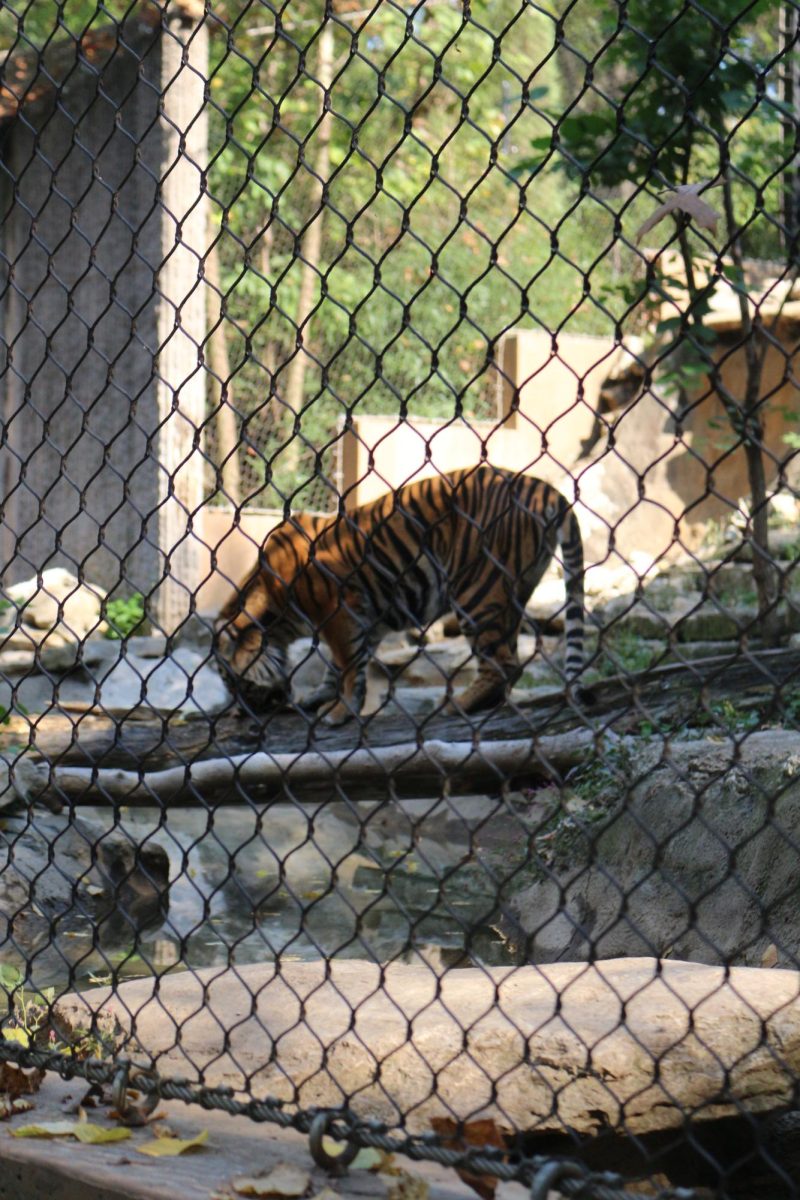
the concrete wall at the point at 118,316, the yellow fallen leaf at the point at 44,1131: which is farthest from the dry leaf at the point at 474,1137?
the concrete wall at the point at 118,316

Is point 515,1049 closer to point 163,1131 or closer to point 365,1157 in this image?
point 365,1157

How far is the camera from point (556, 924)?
4898 millimetres

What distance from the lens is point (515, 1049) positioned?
2.48 meters

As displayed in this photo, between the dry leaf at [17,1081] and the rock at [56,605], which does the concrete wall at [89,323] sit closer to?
the rock at [56,605]

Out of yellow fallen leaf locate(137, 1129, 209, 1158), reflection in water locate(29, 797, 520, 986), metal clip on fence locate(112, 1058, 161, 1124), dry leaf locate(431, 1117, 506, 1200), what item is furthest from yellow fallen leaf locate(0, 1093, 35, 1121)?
reflection in water locate(29, 797, 520, 986)

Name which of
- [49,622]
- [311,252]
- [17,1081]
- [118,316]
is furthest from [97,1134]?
[311,252]

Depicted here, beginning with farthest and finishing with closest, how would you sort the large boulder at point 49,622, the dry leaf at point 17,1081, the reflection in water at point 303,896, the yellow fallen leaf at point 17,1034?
the large boulder at point 49,622 → the reflection in water at point 303,896 → the yellow fallen leaf at point 17,1034 → the dry leaf at point 17,1081

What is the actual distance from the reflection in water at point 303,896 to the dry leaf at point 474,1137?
1519 millimetres

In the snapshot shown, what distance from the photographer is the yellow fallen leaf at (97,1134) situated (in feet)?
7.51

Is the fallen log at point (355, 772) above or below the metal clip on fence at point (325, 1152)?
above

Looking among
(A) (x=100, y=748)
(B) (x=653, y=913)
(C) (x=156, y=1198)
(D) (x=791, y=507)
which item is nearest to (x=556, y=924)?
(B) (x=653, y=913)

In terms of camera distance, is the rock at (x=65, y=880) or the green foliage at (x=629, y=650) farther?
the green foliage at (x=629, y=650)

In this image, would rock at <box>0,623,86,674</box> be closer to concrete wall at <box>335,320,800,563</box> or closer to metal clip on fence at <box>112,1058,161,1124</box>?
concrete wall at <box>335,320,800,563</box>

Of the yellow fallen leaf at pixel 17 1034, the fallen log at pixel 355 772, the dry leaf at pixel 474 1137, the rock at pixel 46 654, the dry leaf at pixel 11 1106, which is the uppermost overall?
the rock at pixel 46 654
